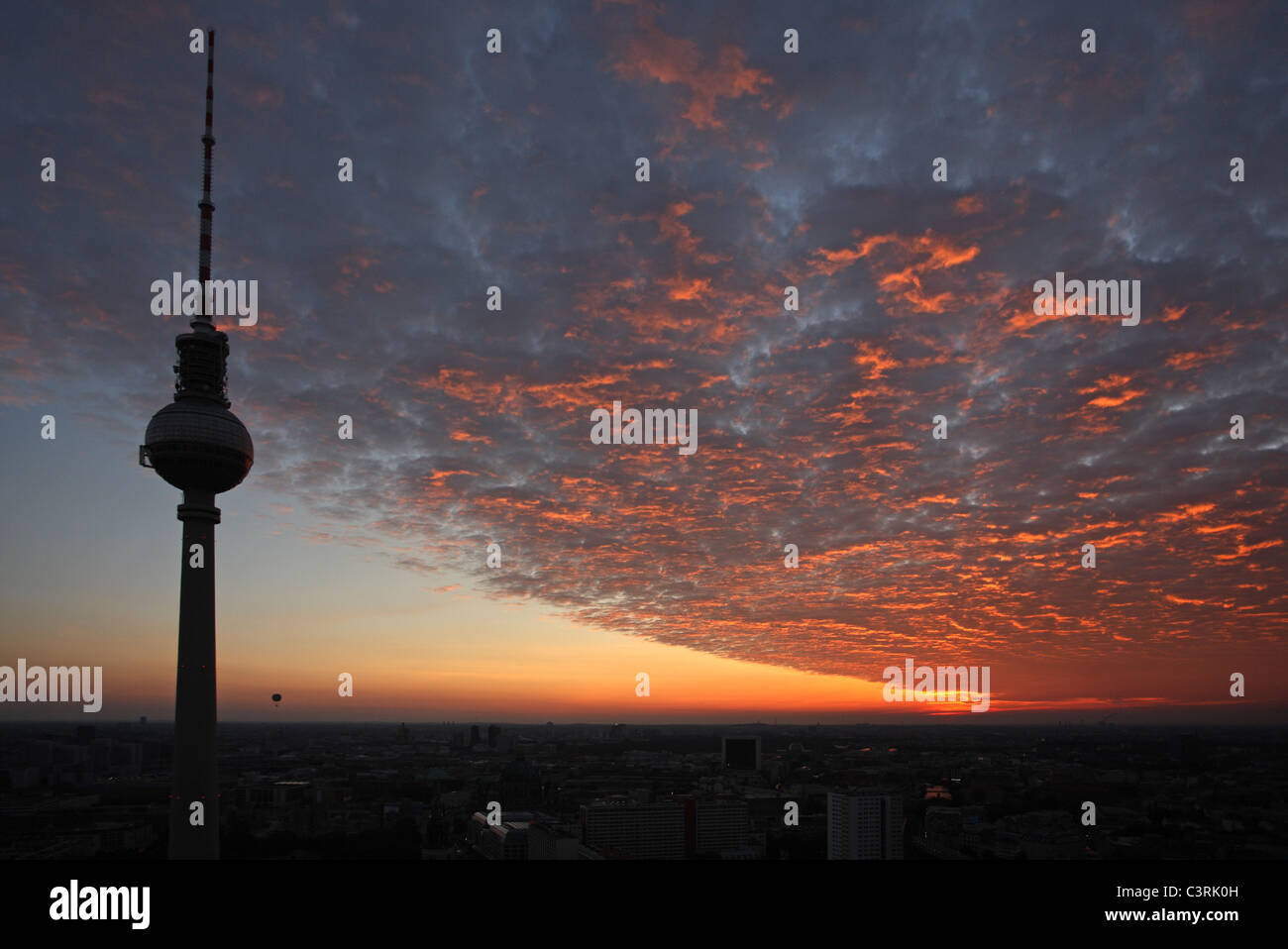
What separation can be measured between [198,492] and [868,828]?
1527 inches

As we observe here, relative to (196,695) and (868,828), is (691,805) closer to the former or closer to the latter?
(868,828)

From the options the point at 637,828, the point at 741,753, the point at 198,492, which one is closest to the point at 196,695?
the point at 198,492

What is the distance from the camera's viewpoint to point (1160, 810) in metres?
42.2

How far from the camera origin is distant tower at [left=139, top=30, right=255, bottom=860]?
39.9 metres

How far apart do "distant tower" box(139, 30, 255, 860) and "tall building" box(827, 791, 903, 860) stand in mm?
31222

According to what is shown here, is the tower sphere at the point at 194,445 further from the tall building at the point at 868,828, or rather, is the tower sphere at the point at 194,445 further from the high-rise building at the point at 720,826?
the tall building at the point at 868,828

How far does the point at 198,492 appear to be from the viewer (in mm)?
41875

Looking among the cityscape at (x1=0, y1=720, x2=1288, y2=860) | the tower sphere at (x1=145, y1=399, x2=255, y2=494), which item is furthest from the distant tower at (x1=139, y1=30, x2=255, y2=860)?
the cityscape at (x1=0, y1=720, x2=1288, y2=860)

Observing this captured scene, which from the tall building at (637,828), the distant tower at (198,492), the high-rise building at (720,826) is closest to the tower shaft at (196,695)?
the distant tower at (198,492)

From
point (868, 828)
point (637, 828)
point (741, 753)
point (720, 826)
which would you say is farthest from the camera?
point (741, 753)

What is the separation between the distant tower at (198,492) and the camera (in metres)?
39.9
